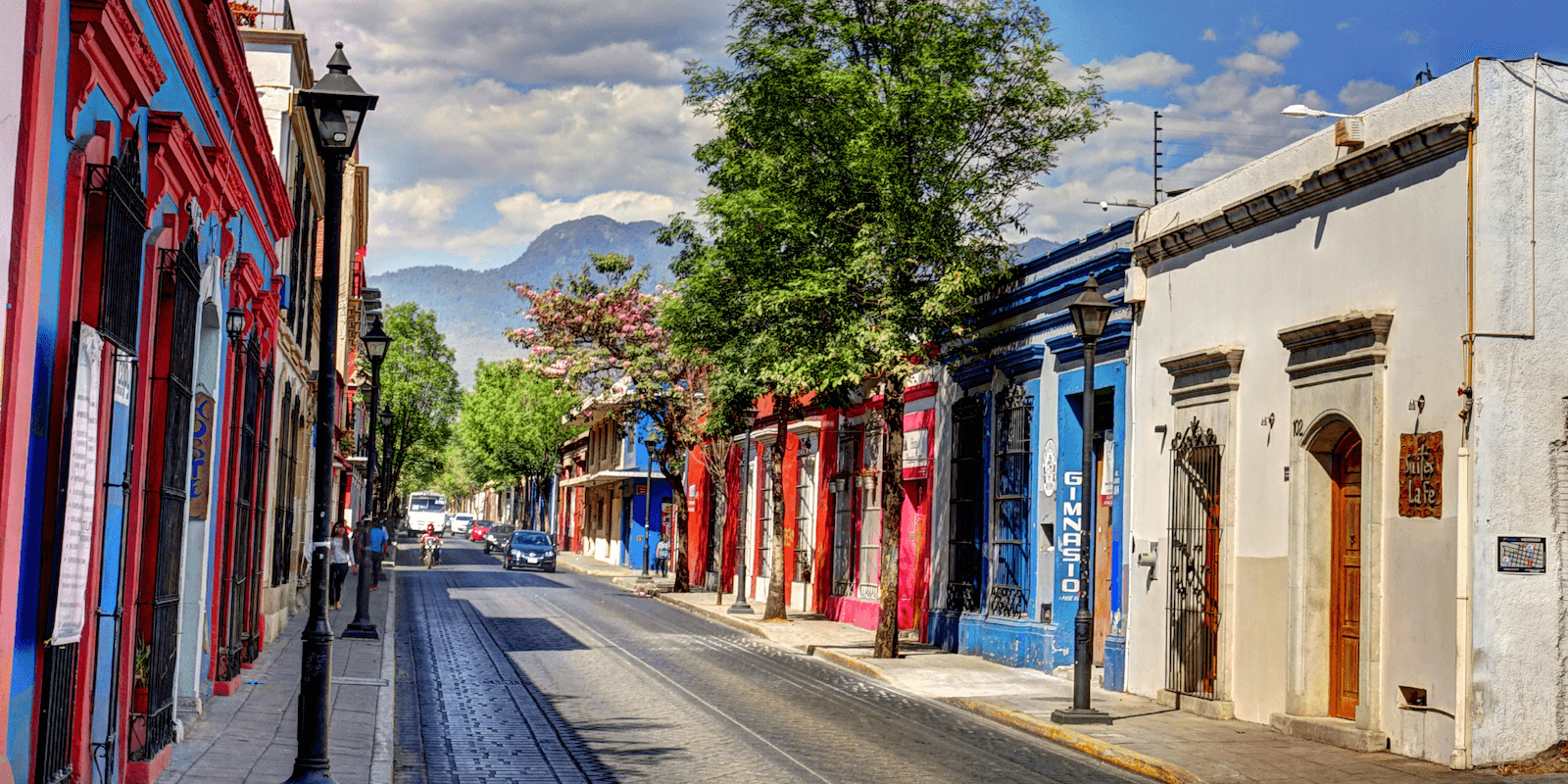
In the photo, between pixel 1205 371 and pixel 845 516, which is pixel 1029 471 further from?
pixel 845 516

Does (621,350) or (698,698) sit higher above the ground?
(621,350)

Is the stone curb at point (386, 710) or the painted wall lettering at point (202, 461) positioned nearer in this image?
the stone curb at point (386, 710)

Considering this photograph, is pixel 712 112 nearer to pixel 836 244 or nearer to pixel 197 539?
pixel 836 244

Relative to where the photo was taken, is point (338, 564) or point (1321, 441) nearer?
point (1321, 441)

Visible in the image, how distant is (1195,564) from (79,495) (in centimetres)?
1234

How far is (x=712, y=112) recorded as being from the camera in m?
22.0

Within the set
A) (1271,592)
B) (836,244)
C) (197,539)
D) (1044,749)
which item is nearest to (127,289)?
(197,539)

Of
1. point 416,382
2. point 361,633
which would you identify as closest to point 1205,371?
point 361,633

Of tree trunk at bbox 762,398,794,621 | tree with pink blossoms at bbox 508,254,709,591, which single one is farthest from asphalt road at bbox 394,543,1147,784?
tree with pink blossoms at bbox 508,254,709,591

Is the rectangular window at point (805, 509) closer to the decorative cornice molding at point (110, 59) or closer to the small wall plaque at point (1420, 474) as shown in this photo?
the small wall plaque at point (1420, 474)

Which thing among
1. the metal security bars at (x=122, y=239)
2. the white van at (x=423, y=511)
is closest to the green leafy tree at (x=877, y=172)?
the metal security bars at (x=122, y=239)

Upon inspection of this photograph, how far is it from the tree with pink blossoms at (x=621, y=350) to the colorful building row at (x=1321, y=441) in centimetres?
1377

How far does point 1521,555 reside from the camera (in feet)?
38.9

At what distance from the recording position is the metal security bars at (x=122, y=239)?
772cm
